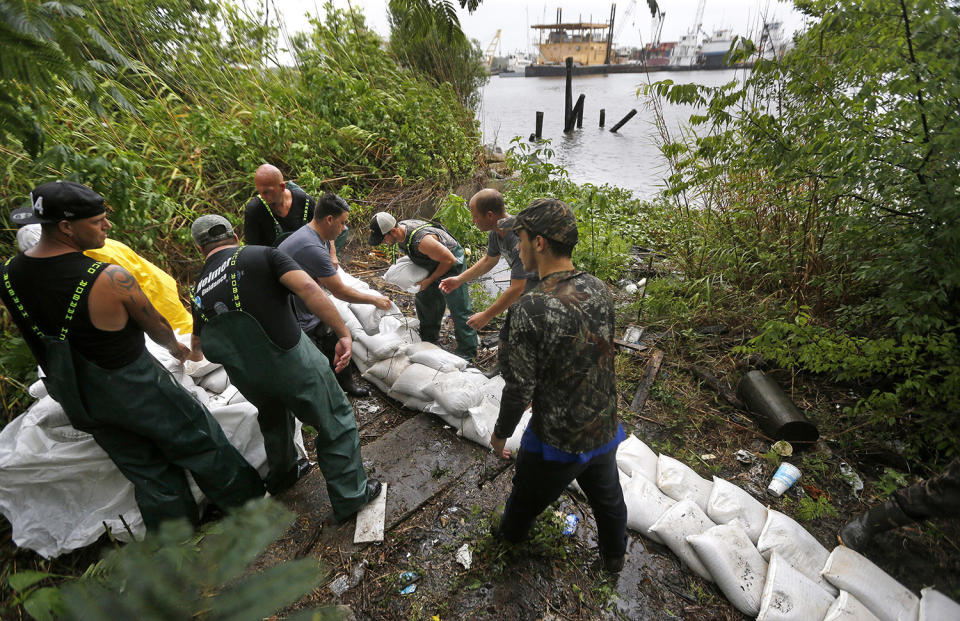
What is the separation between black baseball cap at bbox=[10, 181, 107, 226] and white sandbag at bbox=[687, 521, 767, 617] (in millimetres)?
2709

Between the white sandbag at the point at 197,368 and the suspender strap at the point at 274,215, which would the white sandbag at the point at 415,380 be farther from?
the suspender strap at the point at 274,215

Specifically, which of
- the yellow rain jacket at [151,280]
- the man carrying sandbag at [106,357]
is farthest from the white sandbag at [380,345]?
the man carrying sandbag at [106,357]

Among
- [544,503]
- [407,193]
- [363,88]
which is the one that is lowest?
[544,503]

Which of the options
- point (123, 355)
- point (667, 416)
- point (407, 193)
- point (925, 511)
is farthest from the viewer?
point (407, 193)

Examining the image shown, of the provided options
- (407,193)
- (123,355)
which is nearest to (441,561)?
(123,355)

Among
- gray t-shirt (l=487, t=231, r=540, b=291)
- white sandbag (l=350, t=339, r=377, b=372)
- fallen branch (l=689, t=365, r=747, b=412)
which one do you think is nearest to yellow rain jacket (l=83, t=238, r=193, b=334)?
white sandbag (l=350, t=339, r=377, b=372)

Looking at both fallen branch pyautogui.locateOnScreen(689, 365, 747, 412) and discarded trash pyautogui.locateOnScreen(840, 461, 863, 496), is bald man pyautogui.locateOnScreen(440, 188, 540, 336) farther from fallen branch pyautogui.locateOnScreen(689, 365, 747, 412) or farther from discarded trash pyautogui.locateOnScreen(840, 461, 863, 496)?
discarded trash pyautogui.locateOnScreen(840, 461, 863, 496)

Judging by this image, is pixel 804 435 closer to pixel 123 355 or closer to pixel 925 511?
pixel 925 511

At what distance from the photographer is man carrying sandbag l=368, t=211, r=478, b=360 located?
3041 mm

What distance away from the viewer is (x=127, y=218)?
3.11m

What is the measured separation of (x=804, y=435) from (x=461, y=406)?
82.8 inches

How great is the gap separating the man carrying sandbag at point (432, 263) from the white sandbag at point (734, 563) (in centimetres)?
193

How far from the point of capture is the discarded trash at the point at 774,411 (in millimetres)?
2613

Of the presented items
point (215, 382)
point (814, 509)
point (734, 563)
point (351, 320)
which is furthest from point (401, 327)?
point (814, 509)
